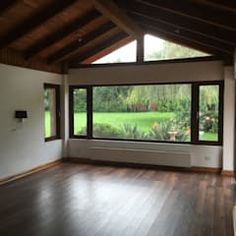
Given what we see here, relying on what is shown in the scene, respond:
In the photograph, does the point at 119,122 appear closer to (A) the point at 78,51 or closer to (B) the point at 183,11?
(A) the point at 78,51

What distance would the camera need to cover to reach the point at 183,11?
12.3 feet

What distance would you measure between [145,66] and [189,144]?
2150mm

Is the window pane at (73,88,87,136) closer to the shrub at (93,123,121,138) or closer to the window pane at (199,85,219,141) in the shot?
the shrub at (93,123,121,138)

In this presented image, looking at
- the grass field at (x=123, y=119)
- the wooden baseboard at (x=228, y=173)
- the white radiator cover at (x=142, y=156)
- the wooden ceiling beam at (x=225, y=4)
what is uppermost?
the wooden ceiling beam at (x=225, y=4)

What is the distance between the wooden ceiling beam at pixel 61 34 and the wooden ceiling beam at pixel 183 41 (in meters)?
1.42

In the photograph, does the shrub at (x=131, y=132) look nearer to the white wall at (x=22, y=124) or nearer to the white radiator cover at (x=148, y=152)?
the white radiator cover at (x=148, y=152)

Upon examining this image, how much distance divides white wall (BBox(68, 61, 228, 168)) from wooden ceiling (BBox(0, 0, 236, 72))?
415 mm

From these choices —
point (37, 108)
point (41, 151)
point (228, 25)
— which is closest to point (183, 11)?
point (228, 25)

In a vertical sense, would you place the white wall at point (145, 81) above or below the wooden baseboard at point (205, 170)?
above

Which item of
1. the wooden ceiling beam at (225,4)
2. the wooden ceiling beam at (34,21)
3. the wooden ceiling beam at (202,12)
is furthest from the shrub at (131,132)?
the wooden ceiling beam at (225,4)

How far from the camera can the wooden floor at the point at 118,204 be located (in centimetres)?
333

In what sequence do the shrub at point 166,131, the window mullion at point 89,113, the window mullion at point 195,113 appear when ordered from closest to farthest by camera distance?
the window mullion at point 195,113 < the shrub at point 166,131 < the window mullion at point 89,113

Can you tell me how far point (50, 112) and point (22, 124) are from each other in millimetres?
1188

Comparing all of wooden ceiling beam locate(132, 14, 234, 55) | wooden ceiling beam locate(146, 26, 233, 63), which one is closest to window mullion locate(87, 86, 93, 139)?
wooden ceiling beam locate(146, 26, 233, 63)
